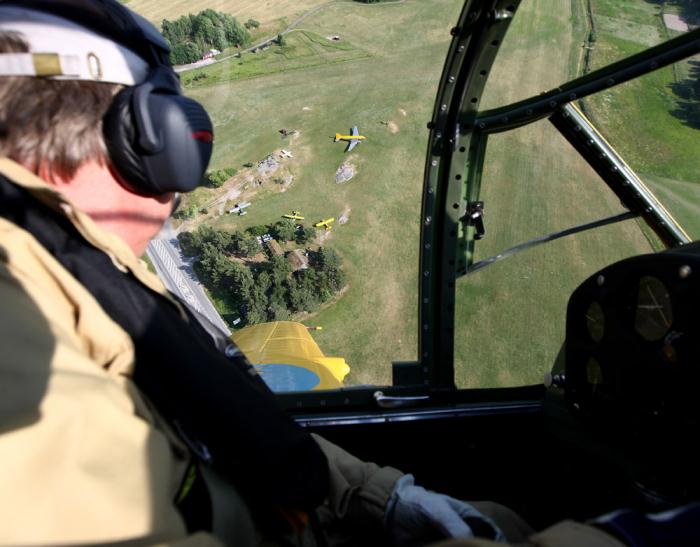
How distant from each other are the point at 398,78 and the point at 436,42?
51cm

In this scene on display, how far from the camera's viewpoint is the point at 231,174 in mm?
4047

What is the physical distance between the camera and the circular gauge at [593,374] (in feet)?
3.93

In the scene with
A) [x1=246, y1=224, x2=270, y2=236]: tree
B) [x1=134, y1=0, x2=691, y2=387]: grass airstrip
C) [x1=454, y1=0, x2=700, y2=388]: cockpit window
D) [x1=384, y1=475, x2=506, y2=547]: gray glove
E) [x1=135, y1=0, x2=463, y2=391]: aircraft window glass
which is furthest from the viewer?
[x1=246, y1=224, x2=270, y2=236]: tree

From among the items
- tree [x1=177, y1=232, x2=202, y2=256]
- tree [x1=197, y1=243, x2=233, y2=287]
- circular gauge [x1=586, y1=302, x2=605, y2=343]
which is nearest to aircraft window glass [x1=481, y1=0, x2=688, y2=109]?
circular gauge [x1=586, y1=302, x2=605, y2=343]

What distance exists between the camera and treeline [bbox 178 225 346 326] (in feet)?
12.3

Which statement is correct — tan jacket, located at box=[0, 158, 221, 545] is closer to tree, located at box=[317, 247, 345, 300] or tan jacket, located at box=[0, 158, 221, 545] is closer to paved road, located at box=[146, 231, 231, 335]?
paved road, located at box=[146, 231, 231, 335]

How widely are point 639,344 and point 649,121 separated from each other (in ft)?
2.07

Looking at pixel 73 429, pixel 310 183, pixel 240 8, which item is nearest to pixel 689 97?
pixel 73 429

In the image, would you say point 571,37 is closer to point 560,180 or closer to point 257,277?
point 560,180

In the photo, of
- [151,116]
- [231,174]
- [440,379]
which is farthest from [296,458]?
[231,174]

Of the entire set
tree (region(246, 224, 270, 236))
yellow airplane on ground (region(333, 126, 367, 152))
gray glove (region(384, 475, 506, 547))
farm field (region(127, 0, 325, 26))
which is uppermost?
farm field (region(127, 0, 325, 26))

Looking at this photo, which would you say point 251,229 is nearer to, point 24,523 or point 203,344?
point 203,344

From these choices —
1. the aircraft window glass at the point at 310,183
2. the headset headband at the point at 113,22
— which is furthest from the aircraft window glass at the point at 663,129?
the headset headband at the point at 113,22

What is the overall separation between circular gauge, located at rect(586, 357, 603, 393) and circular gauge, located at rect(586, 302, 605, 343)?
2.4 inches
